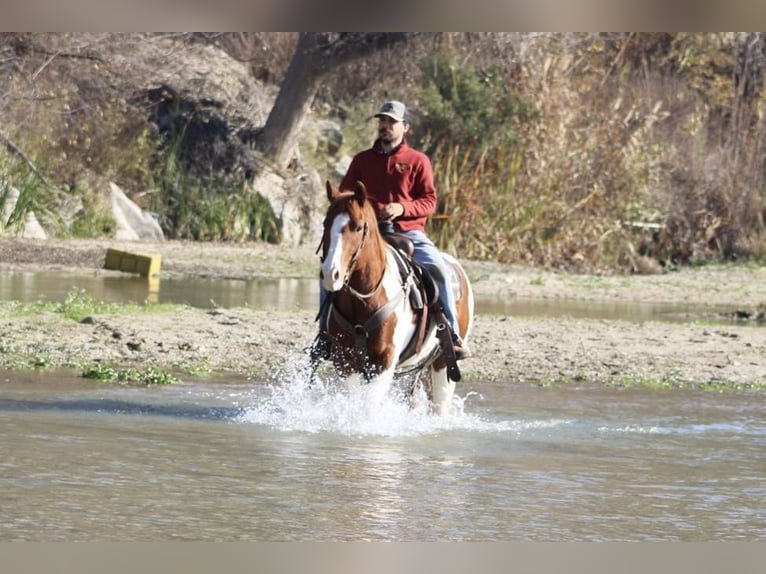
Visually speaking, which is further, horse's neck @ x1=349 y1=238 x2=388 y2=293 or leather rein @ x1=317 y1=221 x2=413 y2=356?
leather rein @ x1=317 y1=221 x2=413 y2=356

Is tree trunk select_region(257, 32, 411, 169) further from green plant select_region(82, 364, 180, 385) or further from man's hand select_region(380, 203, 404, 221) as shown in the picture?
man's hand select_region(380, 203, 404, 221)

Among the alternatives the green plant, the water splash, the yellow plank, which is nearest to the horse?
the water splash

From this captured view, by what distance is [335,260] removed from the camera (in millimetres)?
10531

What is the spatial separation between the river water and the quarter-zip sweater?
1.37 metres

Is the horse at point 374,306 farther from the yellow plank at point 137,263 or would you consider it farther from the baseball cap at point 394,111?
the yellow plank at point 137,263

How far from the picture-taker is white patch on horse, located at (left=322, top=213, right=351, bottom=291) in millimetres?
10500

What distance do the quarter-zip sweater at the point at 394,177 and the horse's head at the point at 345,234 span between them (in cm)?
66

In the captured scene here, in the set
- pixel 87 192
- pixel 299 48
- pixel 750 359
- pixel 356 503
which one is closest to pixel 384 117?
pixel 356 503

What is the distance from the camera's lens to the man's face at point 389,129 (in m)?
11.4

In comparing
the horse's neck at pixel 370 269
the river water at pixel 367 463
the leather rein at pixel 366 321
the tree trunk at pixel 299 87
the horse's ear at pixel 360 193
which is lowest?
the river water at pixel 367 463

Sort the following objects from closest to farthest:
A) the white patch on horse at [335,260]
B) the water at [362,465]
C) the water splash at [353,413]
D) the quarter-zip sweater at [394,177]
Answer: the water at [362,465], the white patch on horse at [335,260], the water splash at [353,413], the quarter-zip sweater at [394,177]

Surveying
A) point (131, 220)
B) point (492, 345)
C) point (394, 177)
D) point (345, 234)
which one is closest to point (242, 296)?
point (492, 345)

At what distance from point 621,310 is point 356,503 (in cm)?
1401

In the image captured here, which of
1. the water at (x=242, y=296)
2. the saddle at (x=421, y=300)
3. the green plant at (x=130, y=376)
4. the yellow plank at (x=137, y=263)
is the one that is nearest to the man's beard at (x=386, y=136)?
the saddle at (x=421, y=300)
